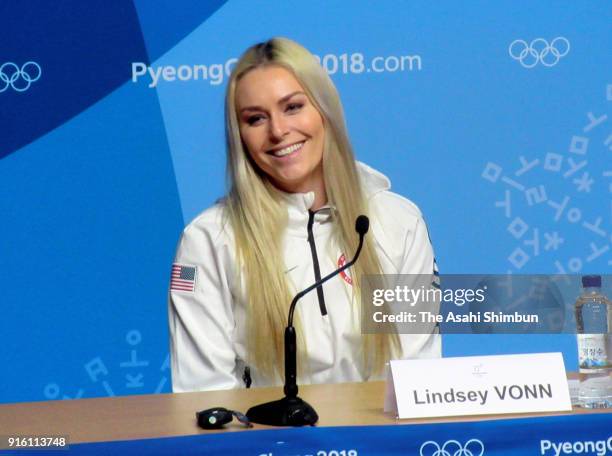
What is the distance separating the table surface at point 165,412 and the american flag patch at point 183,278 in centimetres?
46

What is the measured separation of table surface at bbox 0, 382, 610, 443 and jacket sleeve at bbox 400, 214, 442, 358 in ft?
1.30

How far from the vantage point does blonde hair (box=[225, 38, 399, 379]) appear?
297 centimetres

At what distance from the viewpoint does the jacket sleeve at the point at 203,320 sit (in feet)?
9.71

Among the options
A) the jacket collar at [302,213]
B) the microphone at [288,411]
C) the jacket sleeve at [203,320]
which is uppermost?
the jacket collar at [302,213]

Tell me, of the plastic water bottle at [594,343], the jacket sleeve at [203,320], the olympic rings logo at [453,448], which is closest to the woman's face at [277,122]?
the jacket sleeve at [203,320]

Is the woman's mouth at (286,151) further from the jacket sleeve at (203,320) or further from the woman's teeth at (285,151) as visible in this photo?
the jacket sleeve at (203,320)

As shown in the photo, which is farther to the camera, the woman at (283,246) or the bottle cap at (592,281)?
the woman at (283,246)

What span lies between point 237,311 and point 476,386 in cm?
107

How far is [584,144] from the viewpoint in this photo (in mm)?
4035

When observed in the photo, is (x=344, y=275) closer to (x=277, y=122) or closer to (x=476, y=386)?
(x=277, y=122)

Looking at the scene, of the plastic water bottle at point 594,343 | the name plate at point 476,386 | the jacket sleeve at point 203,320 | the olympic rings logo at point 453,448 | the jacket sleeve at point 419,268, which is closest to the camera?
the olympic rings logo at point 453,448

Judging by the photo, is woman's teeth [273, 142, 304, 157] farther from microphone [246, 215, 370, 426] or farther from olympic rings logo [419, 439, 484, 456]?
olympic rings logo [419, 439, 484, 456]

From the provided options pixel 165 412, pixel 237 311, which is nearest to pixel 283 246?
pixel 237 311

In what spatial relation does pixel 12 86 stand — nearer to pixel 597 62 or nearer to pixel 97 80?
pixel 97 80
